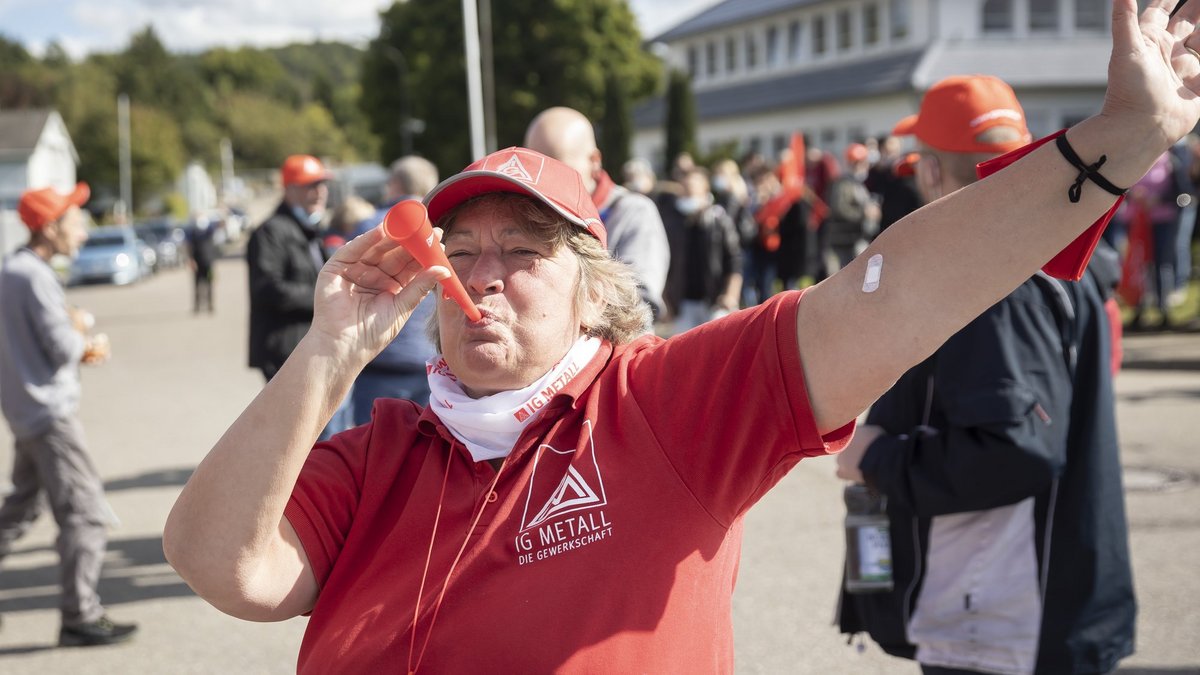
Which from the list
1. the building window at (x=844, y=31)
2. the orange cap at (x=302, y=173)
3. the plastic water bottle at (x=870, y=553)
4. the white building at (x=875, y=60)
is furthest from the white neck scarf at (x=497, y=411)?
the building window at (x=844, y=31)

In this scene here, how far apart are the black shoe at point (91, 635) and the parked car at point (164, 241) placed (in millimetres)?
37802

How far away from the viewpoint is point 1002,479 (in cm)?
297

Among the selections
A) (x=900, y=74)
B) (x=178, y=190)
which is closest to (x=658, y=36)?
(x=900, y=74)

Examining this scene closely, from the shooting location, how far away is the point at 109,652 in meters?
5.85

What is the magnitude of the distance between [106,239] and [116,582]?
103 feet

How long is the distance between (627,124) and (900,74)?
10248 mm

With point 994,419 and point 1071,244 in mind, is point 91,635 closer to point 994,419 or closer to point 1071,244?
point 994,419

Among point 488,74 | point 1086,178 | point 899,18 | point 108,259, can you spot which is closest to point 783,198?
point 1086,178

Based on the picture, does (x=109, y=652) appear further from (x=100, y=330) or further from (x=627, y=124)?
(x=627, y=124)

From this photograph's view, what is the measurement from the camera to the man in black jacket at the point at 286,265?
692cm

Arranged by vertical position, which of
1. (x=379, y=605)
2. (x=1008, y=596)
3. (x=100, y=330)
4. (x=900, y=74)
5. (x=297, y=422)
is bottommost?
(x=100, y=330)

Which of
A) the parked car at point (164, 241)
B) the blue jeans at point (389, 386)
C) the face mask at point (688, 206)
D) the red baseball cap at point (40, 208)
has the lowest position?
the parked car at point (164, 241)

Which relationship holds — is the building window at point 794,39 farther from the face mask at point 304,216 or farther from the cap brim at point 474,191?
the cap brim at point 474,191

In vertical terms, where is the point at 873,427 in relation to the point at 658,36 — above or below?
below
